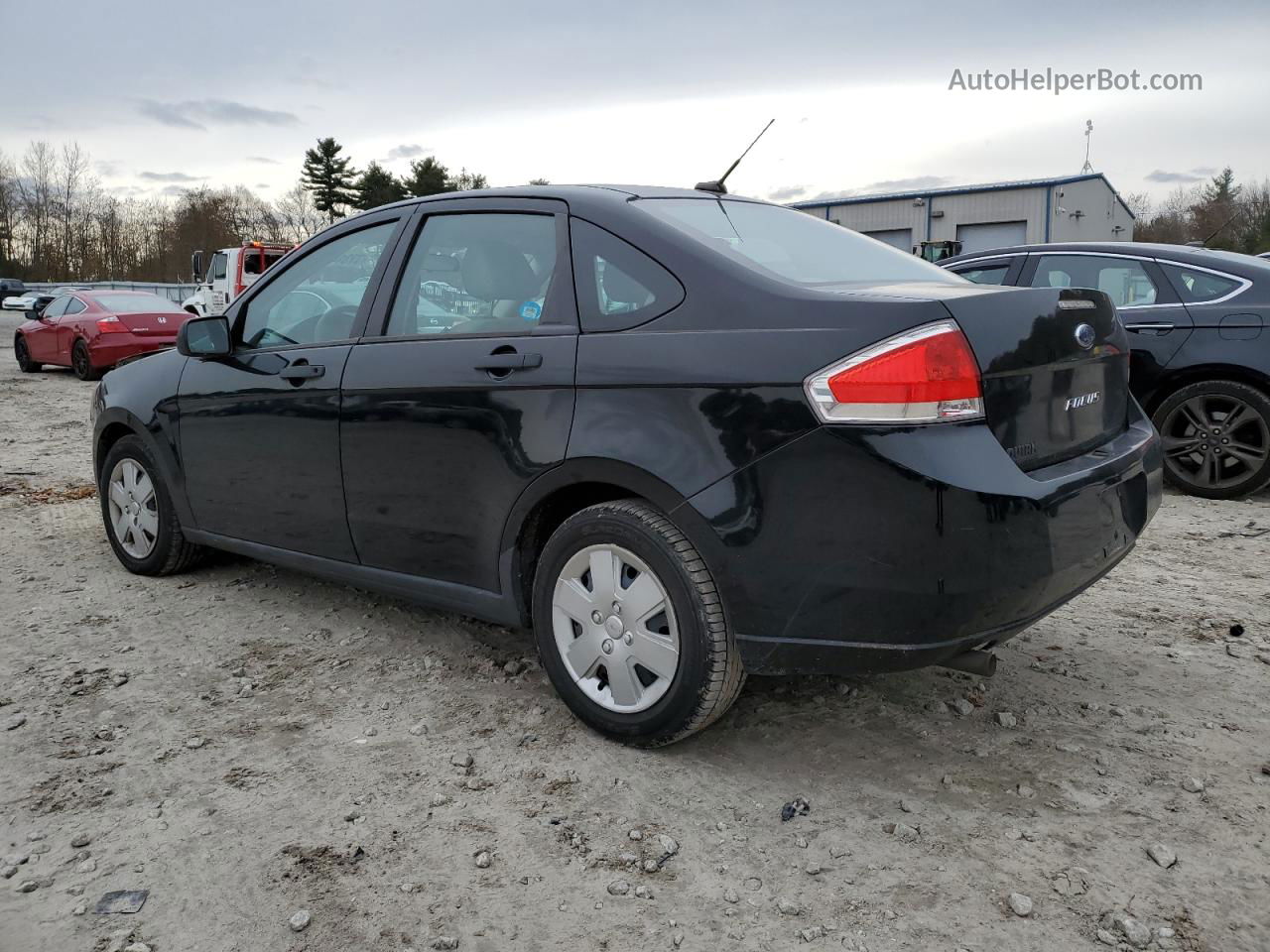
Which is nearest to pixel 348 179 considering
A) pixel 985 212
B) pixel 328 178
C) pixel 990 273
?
pixel 328 178

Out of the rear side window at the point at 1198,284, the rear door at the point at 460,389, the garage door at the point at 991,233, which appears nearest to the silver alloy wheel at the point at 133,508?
the rear door at the point at 460,389

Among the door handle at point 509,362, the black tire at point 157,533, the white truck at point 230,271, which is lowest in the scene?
the black tire at point 157,533

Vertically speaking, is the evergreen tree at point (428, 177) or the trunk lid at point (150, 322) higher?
the evergreen tree at point (428, 177)

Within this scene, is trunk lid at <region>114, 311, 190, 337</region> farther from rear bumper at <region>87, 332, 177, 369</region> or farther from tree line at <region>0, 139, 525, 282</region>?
tree line at <region>0, 139, 525, 282</region>

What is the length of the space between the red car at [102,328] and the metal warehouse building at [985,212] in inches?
1185

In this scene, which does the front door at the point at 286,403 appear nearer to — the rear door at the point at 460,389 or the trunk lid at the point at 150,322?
the rear door at the point at 460,389

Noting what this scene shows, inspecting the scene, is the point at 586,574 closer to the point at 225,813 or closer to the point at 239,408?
the point at 225,813

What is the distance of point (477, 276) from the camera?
3.41 m

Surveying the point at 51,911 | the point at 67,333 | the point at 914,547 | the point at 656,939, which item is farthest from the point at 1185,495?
the point at 67,333

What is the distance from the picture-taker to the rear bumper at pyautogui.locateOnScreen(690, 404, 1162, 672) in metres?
2.43

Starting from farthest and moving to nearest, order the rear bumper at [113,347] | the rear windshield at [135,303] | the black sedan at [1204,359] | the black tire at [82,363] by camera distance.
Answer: the rear windshield at [135,303], the black tire at [82,363], the rear bumper at [113,347], the black sedan at [1204,359]

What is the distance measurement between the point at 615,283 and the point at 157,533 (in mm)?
2904

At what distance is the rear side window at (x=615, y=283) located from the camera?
2877 mm

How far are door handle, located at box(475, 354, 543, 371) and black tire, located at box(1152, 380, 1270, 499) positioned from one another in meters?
5.00
